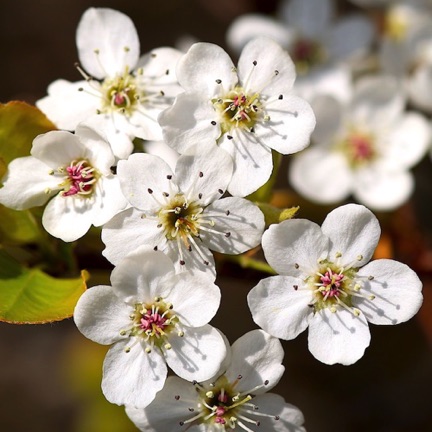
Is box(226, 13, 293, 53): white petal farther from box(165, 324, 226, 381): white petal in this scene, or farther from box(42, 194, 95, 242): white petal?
box(165, 324, 226, 381): white petal

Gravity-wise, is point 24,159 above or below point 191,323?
above

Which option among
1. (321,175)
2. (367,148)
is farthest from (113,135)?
(367,148)

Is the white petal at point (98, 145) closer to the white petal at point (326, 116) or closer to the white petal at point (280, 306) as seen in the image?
the white petal at point (280, 306)

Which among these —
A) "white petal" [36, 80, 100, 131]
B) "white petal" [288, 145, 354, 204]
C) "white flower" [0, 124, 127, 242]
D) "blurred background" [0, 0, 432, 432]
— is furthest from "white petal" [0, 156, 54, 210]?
"blurred background" [0, 0, 432, 432]

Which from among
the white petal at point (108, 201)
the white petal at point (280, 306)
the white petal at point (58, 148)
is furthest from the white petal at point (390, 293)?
the white petal at point (58, 148)

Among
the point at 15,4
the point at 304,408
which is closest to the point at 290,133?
the point at 304,408

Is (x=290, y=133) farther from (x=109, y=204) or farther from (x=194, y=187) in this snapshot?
(x=109, y=204)

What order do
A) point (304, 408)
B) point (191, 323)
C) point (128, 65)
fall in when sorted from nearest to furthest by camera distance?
point (191, 323) < point (128, 65) < point (304, 408)
